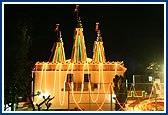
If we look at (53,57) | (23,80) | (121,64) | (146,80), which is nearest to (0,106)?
(23,80)

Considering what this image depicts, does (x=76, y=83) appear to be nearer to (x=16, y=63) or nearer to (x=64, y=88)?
(x=64, y=88)

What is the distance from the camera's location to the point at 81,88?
311 inches

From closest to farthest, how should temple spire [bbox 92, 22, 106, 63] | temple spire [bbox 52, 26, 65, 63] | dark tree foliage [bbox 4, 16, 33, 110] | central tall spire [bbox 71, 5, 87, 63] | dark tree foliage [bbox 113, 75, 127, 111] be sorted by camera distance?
dark tree foliage [bbox 4, 16, 33, 110]
dark tree foliage [bbox 113, 75, 127, 111]
central tall spire [bbox 71, 5, 87, 63]
temple spire [bbox 52, 26, 65, 63]
temple spire [bbox 92, 22, 106, 63]

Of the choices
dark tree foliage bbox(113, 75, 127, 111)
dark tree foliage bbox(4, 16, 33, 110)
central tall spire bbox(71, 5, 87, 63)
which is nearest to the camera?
dark tree foliage bbox(4, 16, 33, 110)

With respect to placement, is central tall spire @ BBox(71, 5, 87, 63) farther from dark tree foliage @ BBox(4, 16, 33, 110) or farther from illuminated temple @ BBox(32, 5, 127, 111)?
dark tree foliage @ BBox(4, 16, 33, 110)

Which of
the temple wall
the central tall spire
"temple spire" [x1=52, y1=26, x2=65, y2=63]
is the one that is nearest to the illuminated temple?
the temple wall

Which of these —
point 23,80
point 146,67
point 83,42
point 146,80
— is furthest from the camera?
point 146,67

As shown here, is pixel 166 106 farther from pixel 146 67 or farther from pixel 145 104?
pixel 146 67

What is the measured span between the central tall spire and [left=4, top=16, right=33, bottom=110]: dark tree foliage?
4.35m

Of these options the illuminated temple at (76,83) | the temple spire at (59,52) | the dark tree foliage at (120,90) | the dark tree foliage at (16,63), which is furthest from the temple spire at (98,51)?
the dark tree foliage at (16,63)

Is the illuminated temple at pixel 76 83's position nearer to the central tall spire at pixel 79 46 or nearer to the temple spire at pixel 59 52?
the central tall spire at pixel 79 46

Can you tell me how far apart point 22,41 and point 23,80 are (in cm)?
89

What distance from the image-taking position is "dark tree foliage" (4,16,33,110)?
407cm

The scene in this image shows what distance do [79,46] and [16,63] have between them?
17.8 ft
